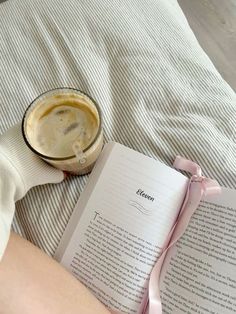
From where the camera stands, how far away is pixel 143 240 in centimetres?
53

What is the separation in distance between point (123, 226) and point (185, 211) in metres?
0.08

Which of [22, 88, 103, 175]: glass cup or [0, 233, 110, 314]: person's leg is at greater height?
[22, 88, 103, 175]: glass cup

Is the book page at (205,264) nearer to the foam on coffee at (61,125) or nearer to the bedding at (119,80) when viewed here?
the bedding at (119,80)

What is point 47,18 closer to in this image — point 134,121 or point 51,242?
point 134,121

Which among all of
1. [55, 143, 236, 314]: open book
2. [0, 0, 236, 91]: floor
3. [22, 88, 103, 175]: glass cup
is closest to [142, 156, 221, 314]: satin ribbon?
[55, 143, 236, 314]: open book

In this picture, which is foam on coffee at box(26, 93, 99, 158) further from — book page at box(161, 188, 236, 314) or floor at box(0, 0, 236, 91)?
floor at box(0, 0, 236, 91)

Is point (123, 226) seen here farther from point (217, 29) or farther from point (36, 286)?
point (217, 29)

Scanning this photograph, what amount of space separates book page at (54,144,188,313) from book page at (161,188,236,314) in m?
0.03

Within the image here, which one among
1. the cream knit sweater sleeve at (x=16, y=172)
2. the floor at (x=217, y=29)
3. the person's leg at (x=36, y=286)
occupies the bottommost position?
the person's leg at (x=36, y=286)

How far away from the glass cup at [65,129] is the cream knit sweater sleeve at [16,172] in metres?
0.02

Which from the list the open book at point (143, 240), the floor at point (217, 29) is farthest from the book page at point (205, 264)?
the floor at point (217, 29)

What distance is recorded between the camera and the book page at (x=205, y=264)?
490 millimetres

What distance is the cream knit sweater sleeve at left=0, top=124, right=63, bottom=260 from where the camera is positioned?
0.51 meters

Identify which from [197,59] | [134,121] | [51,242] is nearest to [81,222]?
[51,242]
